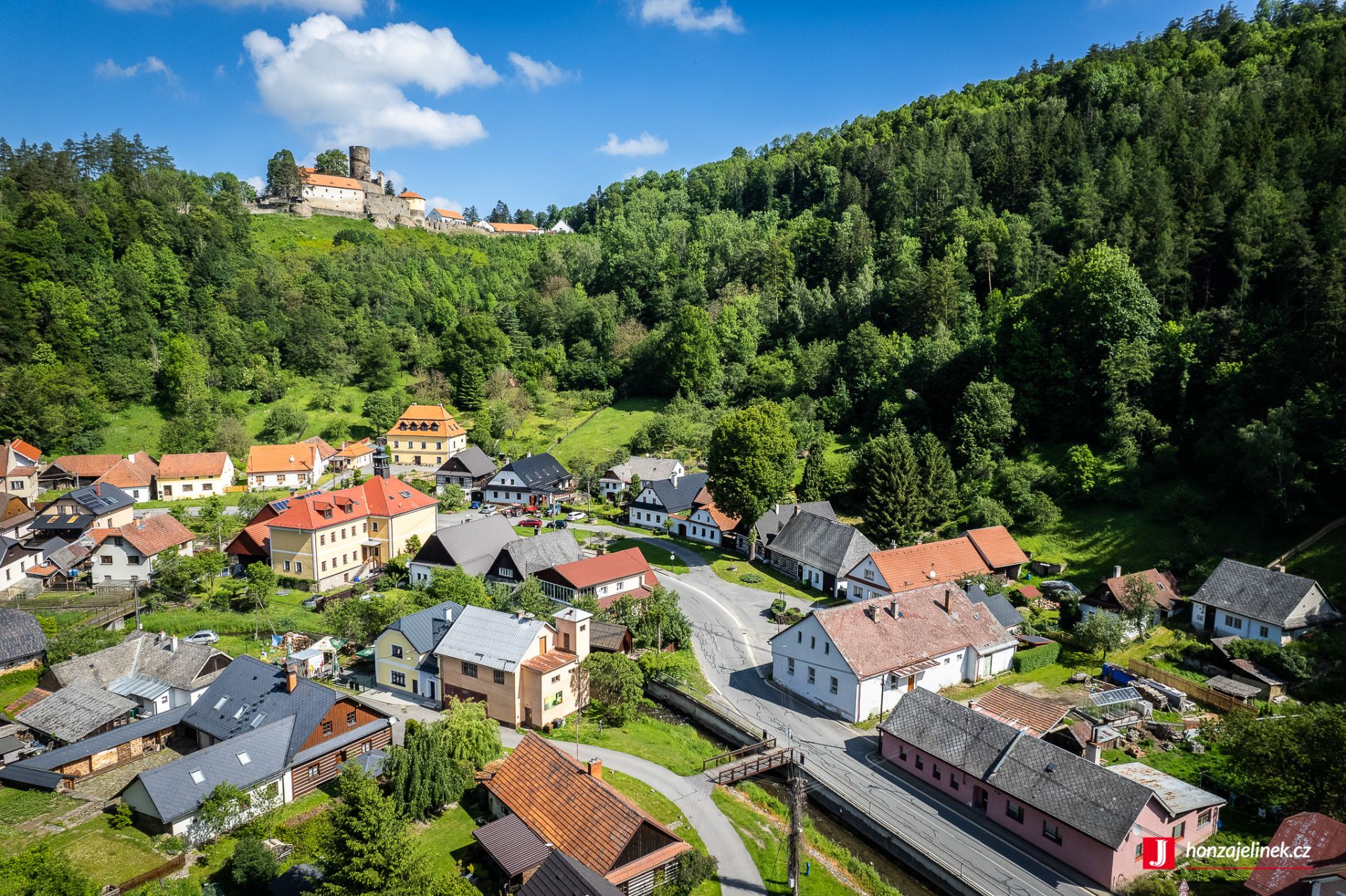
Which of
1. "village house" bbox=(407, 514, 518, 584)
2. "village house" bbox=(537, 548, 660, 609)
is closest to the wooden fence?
"village house" bbox=(537, 548, 660, 609)

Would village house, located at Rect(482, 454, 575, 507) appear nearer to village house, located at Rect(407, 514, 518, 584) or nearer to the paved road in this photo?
village house, located at Rect(407, 514, 518, 584)

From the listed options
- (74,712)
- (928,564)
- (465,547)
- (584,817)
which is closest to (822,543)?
(928,564)

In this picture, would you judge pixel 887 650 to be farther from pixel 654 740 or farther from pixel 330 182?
pixel 330 182

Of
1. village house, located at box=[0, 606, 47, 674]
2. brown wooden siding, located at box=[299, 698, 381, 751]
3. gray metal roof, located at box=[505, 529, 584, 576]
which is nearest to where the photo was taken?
brown wooden siding, located at box=[299, 698, 381, 751]

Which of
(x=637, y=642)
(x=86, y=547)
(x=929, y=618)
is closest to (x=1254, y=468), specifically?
(x=929, y=618)

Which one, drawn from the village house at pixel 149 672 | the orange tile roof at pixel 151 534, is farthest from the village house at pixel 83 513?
the village house at pixel 149 672

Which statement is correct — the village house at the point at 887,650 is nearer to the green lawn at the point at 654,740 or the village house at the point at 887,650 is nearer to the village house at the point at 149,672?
the green lawn at the point at 654,740

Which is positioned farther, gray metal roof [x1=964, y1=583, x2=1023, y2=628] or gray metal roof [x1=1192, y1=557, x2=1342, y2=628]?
gray metal roof [x1=964, y1=583, x2=1023, y2=628]

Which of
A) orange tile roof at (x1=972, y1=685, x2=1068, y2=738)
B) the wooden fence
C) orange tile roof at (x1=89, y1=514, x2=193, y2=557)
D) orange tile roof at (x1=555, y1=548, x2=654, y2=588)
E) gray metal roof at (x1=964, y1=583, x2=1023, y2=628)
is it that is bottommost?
the wooden fence
